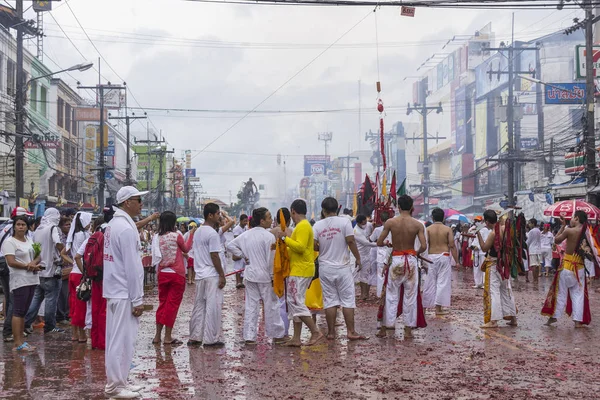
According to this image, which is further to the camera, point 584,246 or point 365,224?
point 365,224

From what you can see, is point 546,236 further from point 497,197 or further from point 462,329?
point 497,197

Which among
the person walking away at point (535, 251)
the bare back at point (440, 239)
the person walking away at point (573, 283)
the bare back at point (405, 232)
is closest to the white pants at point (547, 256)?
the person walking away at point (535, 251)

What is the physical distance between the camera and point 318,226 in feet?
32.6

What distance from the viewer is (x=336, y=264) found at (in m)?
9.84

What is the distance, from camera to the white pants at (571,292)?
11117 mm

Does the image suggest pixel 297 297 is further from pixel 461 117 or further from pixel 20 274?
pixel 461 117

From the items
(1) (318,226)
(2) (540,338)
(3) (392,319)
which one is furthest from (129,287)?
(2) (540,338)

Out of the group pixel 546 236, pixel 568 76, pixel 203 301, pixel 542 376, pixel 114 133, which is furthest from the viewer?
pixel 114 133

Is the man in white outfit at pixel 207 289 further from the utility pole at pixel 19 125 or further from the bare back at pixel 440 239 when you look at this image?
the utility pole at pixel 19 125

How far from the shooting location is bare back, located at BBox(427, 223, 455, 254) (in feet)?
43.6

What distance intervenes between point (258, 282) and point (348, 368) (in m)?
2.16

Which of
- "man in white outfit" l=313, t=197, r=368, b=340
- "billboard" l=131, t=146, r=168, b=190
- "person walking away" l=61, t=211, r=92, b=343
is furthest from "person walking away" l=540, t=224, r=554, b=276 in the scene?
"billboard" l=131, t=146, r=168, b=190

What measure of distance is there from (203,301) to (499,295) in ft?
Result: 14.6

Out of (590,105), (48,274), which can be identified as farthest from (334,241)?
(590,105)
